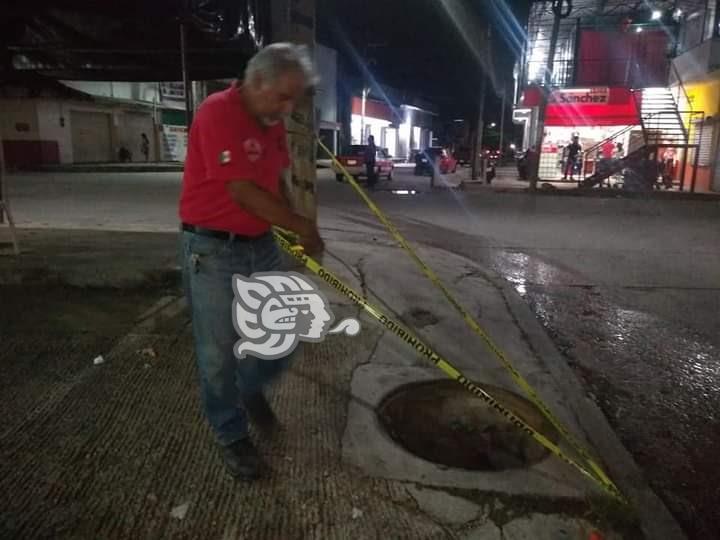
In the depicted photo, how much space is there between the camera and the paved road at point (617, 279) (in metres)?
3.29

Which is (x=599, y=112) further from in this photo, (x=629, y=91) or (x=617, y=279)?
(x=617, y=279)

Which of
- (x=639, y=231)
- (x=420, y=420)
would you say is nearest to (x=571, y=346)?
(x=420, y=420)

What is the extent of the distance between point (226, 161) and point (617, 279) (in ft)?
19.3

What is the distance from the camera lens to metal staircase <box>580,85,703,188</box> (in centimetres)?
1920

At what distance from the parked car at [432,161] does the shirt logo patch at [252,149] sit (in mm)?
23578

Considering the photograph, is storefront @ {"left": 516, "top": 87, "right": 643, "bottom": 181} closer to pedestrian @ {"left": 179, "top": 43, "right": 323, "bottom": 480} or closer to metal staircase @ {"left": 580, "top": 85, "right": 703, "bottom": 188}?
metal staircase @ {"left": 580, "top": 85, "right": 703, "bottom": 188}

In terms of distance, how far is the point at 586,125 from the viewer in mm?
23062

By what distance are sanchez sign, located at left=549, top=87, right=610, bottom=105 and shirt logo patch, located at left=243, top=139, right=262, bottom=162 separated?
22.9 metres

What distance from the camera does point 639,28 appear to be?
25.0m

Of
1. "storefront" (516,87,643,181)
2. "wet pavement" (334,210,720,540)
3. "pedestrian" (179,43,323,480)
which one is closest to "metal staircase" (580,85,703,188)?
"storefront" (516,87,643,181)

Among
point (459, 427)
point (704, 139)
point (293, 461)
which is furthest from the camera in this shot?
point (704, 139)

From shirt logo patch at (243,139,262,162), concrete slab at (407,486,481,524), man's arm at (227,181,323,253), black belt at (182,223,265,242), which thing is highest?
shirt logo patch at (243,139,262,162)

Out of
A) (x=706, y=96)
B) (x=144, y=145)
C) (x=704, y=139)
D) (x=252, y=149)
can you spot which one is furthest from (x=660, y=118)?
(x=144, y=145)

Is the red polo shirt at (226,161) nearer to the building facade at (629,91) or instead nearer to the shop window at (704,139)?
the building facade at (629,91)
